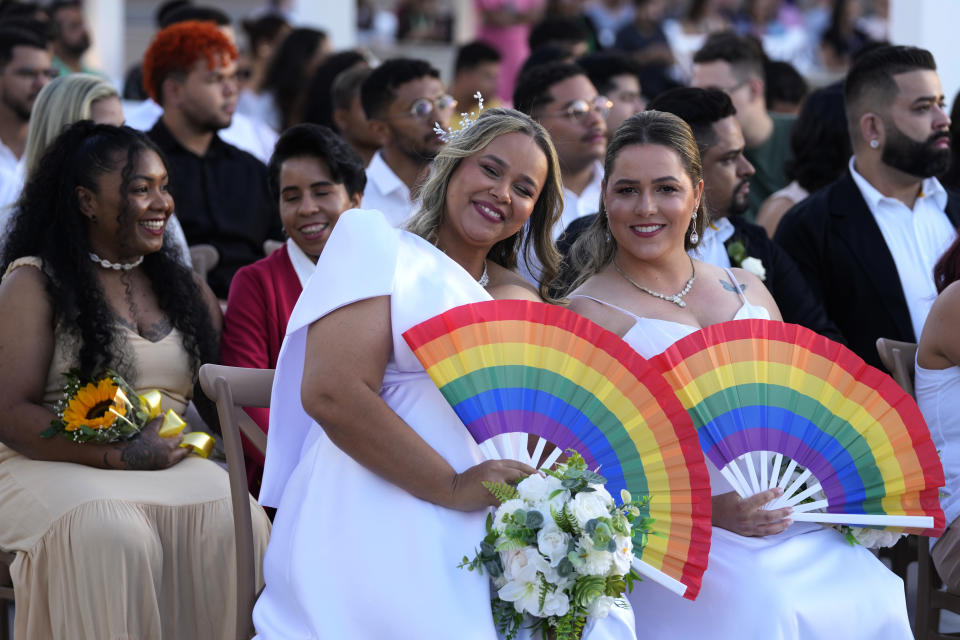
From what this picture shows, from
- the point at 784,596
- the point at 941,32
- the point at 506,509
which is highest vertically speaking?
the point at 941,32

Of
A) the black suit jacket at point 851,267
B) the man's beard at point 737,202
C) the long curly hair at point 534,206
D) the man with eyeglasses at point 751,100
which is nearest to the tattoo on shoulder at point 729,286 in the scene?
the long curly hair at point 534,206

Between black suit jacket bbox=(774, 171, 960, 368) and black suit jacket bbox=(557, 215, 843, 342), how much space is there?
0.30m

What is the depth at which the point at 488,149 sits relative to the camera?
3369 millimetres

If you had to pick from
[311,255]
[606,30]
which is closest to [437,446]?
[311,255]

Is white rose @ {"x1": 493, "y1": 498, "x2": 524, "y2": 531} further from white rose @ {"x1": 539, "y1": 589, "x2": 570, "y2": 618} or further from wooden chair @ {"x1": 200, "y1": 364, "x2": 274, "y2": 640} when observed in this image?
wooden chair @ {"x1": 200, "y1": 364, "x2": 274, "y2": 640}

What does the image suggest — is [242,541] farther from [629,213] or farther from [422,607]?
[629,213]

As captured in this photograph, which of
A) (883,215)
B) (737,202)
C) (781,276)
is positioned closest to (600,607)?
(781,276)

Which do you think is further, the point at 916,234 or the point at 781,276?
the point at 916,234

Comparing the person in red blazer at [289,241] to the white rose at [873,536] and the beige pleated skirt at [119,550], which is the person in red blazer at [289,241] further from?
the white rose at [873,536]

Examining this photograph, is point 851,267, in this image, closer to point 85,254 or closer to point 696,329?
point 696,329

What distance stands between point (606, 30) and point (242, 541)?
9.12 metres

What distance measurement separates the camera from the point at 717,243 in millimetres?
4770

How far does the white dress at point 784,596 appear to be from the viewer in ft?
10.4

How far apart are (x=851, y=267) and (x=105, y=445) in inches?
120
